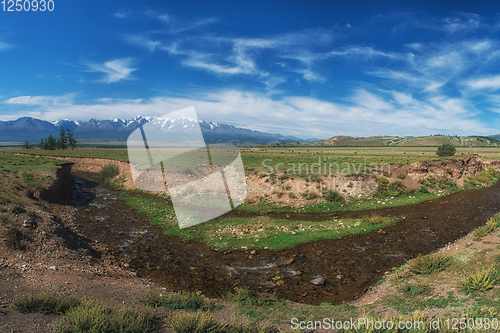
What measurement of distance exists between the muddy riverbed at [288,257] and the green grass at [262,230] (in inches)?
28.7

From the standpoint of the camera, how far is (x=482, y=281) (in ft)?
26.2

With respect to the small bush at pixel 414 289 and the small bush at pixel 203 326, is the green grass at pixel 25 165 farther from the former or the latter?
the small bush at pixel 414 289

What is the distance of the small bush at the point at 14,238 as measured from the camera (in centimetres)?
1059

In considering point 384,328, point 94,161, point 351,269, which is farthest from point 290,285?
point 94,161

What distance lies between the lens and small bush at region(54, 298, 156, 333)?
5539 millimetres

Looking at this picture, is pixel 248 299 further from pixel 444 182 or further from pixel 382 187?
pixel 444 182

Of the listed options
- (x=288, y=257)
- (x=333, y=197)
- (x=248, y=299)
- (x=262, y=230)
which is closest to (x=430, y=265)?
(x=288, y=257)

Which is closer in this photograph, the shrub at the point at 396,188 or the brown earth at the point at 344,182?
the brown earth at the point at 344,182

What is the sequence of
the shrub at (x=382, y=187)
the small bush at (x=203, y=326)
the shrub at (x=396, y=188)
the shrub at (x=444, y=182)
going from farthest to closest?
the shrub at (x=444, y=182), the shrub at (x=396, y=188), the shrub at (x=382, y=187), the small bush at (x=203, y=326)

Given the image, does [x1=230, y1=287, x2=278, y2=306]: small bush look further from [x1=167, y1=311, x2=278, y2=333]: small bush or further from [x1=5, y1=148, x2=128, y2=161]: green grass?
[x1=5, y1=148, x2=128, y2=161]: green grass

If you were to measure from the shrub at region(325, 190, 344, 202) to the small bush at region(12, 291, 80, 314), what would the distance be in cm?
2383

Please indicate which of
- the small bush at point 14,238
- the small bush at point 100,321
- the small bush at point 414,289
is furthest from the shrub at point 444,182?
the small bush at point 14,238

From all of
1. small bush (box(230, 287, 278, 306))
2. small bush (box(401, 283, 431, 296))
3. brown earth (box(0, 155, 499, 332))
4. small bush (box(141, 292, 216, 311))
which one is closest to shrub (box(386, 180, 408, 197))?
small bush (box(401, 283, 431, 296))

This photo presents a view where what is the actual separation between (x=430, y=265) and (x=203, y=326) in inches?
427
